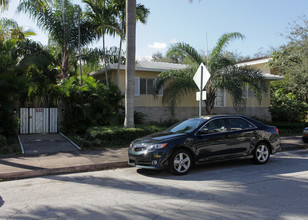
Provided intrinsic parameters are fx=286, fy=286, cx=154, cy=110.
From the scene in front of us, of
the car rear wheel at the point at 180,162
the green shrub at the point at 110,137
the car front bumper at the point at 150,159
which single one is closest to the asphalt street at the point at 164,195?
the car rear wheel at the point at 180,162

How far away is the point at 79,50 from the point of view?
1586 centimetres

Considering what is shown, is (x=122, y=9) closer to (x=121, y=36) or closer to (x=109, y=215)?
(x=121, y=36)

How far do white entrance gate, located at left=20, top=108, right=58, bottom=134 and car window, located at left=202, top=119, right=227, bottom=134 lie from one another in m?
9.39

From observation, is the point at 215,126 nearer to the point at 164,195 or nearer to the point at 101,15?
the point at 164,195

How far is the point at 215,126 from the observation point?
312 inches

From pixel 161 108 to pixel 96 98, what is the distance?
16.4 ft

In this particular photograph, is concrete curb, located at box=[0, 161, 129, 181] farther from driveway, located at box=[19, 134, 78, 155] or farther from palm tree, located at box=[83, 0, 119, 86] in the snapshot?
palm tree, located at box=[83, 0, 119, 86]

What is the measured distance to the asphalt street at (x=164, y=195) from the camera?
4.58m

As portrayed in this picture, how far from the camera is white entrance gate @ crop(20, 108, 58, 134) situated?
13922mm

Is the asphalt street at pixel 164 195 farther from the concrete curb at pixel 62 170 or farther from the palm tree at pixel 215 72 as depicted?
the palm tree at pixel 215 72

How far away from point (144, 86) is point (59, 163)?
9.75m

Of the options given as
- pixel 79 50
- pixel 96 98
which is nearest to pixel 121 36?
pixel 79 50

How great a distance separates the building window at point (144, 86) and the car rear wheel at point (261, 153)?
9790 millimetres

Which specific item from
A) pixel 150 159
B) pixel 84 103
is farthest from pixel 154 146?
pixel 84 103
